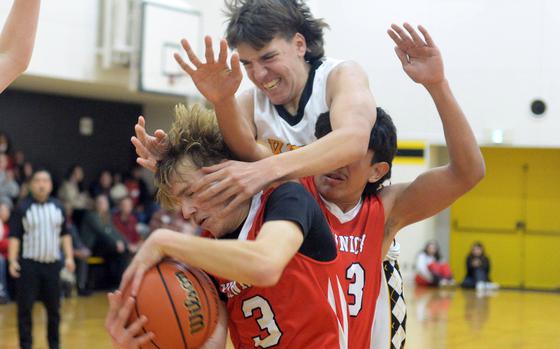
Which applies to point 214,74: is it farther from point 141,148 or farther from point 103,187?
point 103,187

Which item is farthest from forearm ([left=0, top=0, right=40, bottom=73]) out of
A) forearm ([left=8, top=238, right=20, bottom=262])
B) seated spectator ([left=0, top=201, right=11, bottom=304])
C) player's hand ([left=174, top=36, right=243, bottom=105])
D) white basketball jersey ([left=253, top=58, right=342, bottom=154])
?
seated spectator ([left=0, top=201, right=11, bottom=304])

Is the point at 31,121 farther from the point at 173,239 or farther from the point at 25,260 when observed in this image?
the point at 173,239

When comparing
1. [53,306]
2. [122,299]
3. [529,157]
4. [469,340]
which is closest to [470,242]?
[529,157]

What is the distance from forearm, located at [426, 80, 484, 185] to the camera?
3287 millimetres

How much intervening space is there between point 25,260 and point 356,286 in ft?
20.7

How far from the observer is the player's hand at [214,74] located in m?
2.74

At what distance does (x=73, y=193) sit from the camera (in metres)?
13.9

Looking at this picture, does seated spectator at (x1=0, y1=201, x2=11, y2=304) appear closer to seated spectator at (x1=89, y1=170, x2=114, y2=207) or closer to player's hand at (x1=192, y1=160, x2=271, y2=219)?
seated spectator at (x1=89, y1=170, x2=114, y2=207)

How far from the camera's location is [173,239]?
2.38 metres

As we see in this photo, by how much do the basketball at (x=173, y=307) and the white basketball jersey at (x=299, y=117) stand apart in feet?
3.76

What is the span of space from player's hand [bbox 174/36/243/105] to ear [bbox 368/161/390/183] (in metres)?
0.66

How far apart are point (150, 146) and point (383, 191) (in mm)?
988

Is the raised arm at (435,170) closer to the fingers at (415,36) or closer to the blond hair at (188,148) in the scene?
the fingers at (415,36)

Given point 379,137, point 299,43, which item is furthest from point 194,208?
point 299,43
